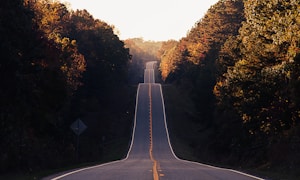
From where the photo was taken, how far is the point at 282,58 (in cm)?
3722

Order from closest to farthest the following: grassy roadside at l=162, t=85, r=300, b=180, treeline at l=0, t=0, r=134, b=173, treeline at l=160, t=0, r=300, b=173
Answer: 1. treeline at l=0, t=0, r=134, b=173
2. treeline at l=160, t=0, r=300, b=173
3. grassy roadside at l=162, t=85, r=300, b=180

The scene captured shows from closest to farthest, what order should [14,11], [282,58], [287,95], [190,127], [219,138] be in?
[14,11] → [287,95] → [282,58] → [219,138] → [190,127]

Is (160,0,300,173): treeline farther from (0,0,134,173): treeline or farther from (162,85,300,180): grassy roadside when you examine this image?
(0,0,134,173): treeline

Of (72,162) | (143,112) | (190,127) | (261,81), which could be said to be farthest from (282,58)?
(143,112)

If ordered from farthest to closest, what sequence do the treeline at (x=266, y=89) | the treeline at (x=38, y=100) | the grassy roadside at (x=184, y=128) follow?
1. the grassy roadside at (x=184, y=128)
2. the treeline at (x=266, y=89)
3. the treeline at (x=38, y=100)

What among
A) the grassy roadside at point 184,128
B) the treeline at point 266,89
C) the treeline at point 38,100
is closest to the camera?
the treeline at point 38,100

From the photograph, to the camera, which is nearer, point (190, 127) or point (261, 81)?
point (261, 81)

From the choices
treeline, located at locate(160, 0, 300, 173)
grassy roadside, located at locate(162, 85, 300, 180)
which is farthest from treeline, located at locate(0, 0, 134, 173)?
treeline, located at locate(160, 0, 300, 173)

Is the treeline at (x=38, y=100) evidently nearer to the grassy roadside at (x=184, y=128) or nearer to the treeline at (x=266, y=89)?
the grassy roadside at (x=184, y=128)

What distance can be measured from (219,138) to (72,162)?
838 inches

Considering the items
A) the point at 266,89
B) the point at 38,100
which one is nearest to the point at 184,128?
the point at 38,100

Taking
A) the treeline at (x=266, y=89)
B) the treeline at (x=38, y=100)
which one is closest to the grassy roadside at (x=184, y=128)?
the treeline at (x=38, y=100)

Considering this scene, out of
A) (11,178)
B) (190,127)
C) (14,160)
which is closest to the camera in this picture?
(11,178)

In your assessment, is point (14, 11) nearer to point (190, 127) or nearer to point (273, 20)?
point (273, 20)
